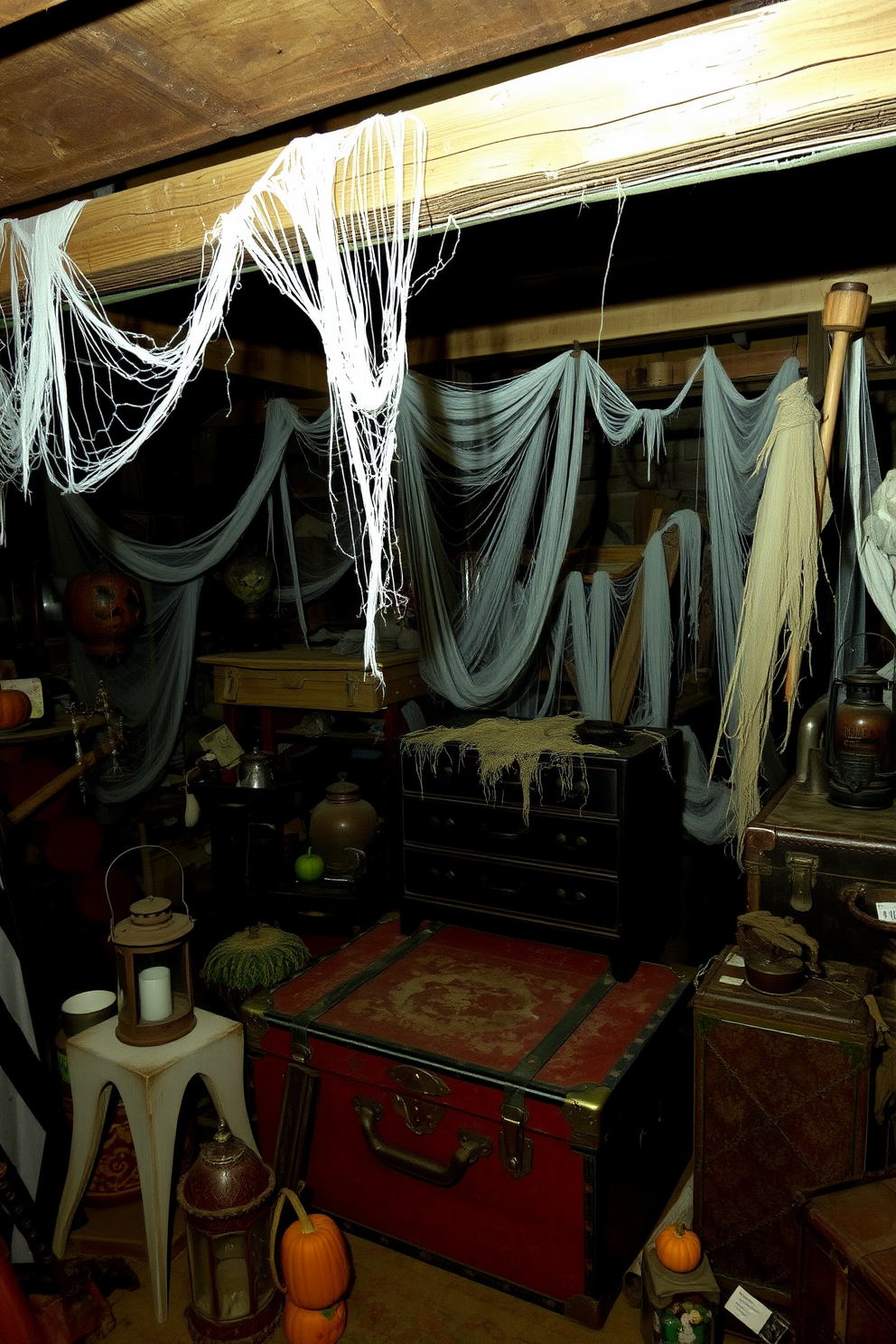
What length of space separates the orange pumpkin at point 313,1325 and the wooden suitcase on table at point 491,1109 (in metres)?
0.34

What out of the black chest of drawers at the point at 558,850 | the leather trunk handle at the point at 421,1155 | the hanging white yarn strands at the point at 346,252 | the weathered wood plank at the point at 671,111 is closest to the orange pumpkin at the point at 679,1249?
the leather trunk handle at the point at 421,1155

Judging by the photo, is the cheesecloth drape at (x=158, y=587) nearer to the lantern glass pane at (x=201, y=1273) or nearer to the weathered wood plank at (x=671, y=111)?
the weathered wood plank at (x=671, y=111)

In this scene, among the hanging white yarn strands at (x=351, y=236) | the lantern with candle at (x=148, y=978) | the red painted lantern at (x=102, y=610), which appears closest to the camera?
the hanging white yarn strands at (x=351, y=236)

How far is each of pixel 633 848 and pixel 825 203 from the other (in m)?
2.24

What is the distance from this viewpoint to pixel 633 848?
2773mm

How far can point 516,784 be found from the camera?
2891mm

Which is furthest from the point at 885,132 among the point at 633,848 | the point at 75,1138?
the point at 75,1138

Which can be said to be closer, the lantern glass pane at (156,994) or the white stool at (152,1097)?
the white stool at (152,1097)

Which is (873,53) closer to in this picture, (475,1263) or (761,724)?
(761,724)

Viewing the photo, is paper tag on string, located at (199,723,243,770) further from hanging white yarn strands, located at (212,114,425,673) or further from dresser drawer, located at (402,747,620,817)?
hanging white yarn strands, located at (212,114,425,673)

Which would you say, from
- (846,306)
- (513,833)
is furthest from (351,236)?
(513,833)

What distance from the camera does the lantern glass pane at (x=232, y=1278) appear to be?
2270 millimetres

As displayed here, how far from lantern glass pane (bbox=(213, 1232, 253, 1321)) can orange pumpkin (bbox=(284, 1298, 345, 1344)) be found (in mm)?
136

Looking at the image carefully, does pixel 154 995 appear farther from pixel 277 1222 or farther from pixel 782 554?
pixel 782 554
